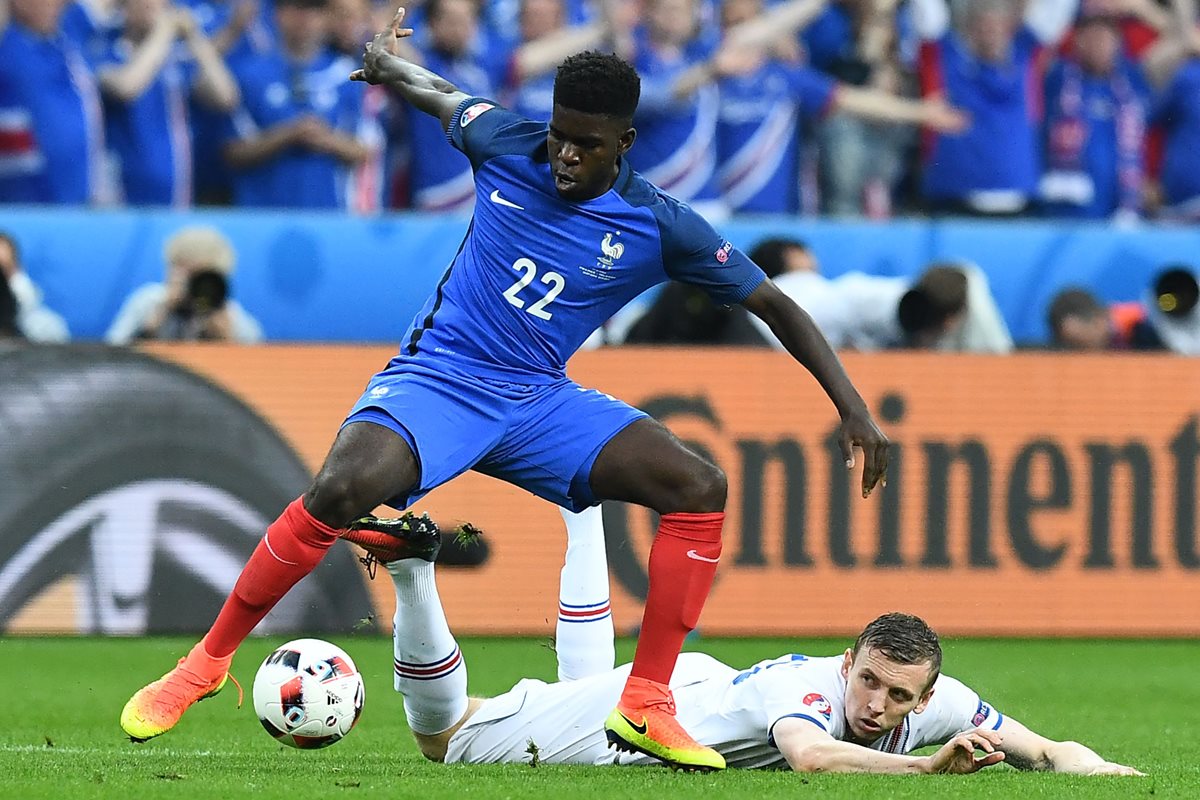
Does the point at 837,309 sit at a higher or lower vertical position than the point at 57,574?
higher

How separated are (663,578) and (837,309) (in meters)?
5.47

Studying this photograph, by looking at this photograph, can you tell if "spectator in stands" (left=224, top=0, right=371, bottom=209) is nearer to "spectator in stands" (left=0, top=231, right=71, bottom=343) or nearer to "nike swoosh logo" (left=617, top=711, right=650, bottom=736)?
"spectator in stands" (left=0, top=231, right=71, bottom=343)

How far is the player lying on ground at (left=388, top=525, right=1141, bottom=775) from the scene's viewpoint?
6.08 metres

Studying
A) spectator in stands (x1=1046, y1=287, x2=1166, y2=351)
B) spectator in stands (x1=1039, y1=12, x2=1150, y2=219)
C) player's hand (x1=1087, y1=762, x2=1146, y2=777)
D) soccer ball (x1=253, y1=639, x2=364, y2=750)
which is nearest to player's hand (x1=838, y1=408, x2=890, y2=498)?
player's hand (x1=1087, y1=762, x2=1146, y2=777)

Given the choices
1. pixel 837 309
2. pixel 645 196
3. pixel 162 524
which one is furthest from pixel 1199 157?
pixel 645 196

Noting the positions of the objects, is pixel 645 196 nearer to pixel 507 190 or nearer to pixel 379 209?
pixel 507 190

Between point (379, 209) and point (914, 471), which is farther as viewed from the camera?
point (379, 209)

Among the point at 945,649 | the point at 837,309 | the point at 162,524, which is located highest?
the point at 837,309

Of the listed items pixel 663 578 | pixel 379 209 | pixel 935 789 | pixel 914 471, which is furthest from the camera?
pixel 379 209

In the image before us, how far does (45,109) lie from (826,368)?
7023 mm

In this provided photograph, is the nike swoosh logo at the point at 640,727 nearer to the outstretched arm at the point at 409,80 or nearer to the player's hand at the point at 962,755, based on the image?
the player's hand at the point at 962,755

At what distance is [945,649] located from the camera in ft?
35.9

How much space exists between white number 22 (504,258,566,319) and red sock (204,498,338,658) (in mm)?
966

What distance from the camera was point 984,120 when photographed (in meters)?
13.6
